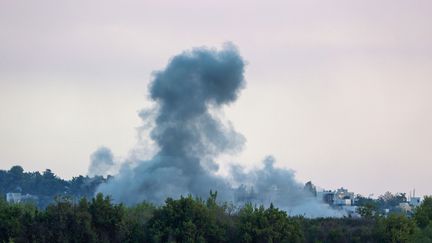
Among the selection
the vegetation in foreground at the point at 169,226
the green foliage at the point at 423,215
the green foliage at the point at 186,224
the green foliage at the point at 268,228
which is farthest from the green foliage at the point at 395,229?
the green foliage at the point at 186,224

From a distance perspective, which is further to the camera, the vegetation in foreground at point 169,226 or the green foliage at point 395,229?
the green foliage at point 395,229

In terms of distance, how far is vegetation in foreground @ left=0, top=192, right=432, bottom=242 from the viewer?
8806 centimetres

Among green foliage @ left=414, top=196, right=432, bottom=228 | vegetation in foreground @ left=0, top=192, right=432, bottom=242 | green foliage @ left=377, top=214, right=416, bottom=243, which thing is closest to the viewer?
vegetation in foreground @ left=0, top=192, right=432, bottom=242

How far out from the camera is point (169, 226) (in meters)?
89.6

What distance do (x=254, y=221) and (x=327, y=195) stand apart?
309ft

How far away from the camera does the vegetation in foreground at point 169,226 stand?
88.1 metres

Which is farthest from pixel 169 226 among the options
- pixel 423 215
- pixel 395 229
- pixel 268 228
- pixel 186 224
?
pixel 423 215

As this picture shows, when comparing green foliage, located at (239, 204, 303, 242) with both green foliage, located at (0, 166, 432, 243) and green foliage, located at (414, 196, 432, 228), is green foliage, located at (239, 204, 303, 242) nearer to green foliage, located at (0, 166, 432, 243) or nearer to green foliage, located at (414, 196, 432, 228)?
green foliage, located at (0, 166, 432, 243)

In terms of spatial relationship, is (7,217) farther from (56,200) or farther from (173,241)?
(173,241)

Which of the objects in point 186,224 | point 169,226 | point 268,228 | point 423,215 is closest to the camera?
point 186,224

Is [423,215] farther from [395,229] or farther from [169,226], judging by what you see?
[169,226]

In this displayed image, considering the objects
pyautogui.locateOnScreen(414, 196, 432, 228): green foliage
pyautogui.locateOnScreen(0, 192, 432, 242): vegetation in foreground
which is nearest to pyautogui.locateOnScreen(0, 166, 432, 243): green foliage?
pyautogui.locateOnScreen(0, 192, 432, 242): vegetation in foreground

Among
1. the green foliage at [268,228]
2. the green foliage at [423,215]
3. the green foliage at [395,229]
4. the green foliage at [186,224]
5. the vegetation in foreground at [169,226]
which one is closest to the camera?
the vegetation in foreground at [169,226]

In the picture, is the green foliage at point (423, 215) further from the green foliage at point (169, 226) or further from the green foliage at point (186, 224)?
the green foliage at point (186, 224)
